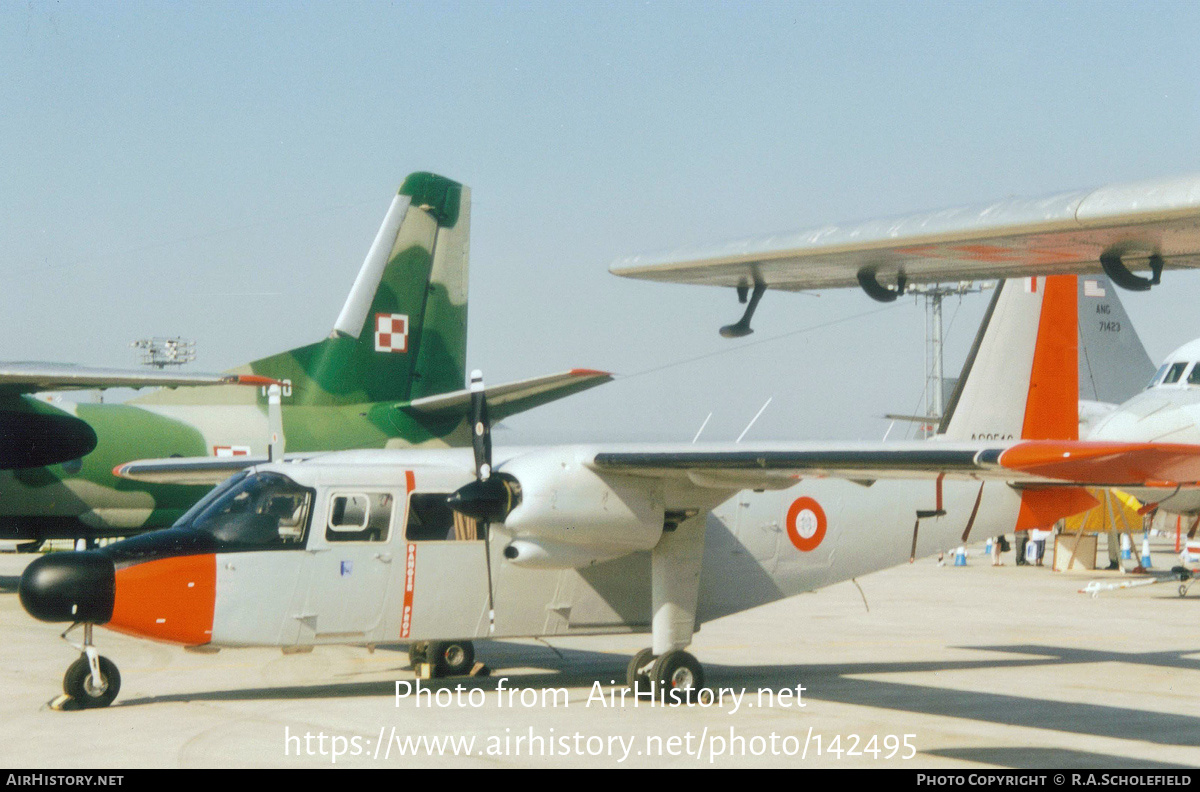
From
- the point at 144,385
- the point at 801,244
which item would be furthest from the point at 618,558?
the point at 144,385

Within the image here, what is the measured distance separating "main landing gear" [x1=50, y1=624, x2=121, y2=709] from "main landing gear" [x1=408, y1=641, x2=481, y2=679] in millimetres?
3085

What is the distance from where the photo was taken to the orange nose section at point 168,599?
10.2 meters

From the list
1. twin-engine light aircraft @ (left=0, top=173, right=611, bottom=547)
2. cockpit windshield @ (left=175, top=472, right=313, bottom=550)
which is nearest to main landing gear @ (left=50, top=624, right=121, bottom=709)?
cockpit windshield @ (left=175, top=472, right=313, bottom=550)

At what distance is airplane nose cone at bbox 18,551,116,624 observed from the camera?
984cm

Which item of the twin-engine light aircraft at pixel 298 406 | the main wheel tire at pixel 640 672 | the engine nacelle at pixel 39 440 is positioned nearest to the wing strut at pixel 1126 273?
the main wheel tire at pixel 640 672

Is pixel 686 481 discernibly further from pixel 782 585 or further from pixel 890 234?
pixel 890 234

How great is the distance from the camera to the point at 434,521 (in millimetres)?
11508

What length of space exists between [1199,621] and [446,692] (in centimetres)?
1292

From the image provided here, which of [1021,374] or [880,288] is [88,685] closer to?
[880,288]

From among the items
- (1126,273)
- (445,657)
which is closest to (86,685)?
(445,657)

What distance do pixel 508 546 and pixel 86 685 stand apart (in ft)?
12.2

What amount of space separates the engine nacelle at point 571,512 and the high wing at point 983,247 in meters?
4.03

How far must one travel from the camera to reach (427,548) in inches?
448

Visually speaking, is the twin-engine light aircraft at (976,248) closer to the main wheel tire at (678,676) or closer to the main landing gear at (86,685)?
the main wheel tire at (678,676)
